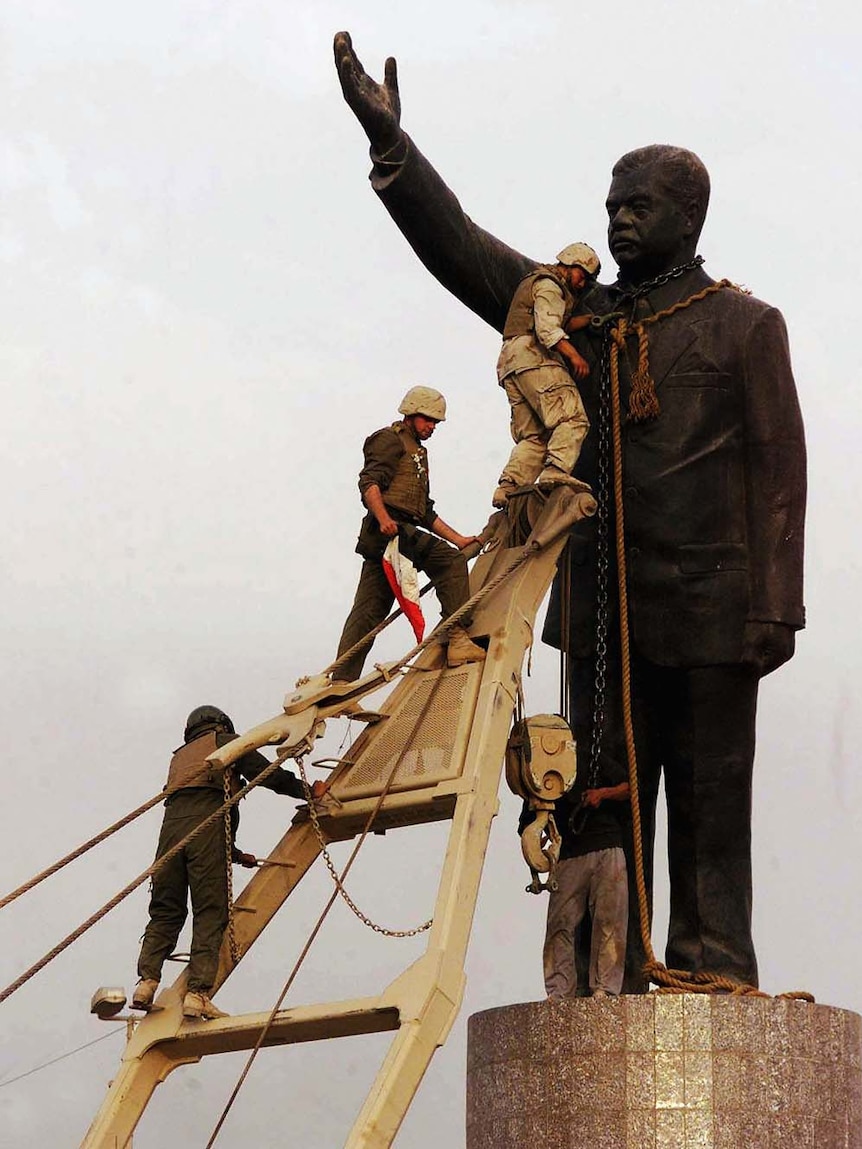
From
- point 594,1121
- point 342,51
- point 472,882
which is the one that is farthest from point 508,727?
point 342,51

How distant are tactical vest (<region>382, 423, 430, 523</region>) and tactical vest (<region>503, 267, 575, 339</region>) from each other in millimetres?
939

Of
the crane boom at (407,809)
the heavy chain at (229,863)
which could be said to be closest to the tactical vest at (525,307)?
the crane boom at (407,809)

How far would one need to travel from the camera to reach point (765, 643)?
14180mm

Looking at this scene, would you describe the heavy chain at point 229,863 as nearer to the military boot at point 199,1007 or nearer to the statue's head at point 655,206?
the military boot at point 199,1007

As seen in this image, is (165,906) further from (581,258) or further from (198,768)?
(581,258)

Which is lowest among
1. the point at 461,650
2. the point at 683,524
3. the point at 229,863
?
the point at 229,863

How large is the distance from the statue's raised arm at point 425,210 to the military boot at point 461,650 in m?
2.18

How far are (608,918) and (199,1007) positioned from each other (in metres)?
2.34

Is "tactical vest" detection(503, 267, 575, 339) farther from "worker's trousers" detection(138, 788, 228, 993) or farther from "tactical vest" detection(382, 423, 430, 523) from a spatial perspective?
"worker's trousers" detection(138, 788, 228, 993)

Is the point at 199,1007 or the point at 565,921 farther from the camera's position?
the point at 565,921

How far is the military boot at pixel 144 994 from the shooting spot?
43.1ft

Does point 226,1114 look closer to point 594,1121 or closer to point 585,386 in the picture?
point 594,1121

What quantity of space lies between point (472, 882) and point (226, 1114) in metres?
1.59

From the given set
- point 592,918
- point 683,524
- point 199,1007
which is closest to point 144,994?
point 199,1007
